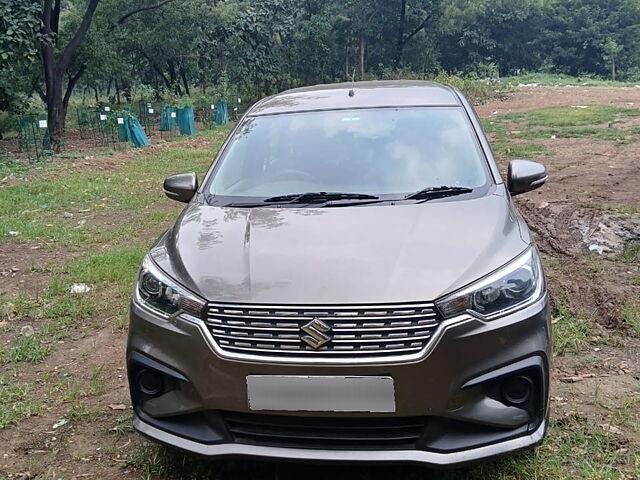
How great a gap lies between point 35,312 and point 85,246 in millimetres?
1963

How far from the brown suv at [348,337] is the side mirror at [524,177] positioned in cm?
59

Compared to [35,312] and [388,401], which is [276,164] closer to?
[388,401]

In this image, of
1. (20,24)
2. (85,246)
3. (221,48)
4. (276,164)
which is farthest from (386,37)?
(276,164)

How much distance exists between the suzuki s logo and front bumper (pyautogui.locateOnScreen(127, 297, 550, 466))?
8 cm

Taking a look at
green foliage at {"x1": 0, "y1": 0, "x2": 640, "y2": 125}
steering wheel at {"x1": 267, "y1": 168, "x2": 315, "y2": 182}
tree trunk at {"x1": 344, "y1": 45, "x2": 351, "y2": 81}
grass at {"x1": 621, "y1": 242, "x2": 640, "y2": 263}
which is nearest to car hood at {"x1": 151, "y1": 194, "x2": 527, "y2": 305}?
steering wheel at {"x1": 267, "y1": 168, "x2": 315, "y2": 182}

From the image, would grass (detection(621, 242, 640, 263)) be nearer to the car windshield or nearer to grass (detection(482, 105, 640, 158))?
the car windshield

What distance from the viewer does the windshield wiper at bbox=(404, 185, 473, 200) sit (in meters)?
3.01

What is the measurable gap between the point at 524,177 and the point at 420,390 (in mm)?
1667

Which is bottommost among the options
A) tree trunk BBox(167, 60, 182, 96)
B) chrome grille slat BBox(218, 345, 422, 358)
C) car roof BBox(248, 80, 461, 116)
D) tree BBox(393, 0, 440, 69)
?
chrome grille slat BBox(218, 345, 422, 358)

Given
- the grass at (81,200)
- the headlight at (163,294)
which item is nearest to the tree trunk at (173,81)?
the grass at (81,200)

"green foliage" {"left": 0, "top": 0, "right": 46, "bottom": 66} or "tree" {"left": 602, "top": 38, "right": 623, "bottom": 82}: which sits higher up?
"tree" {"left": 602, "top": 38, "right": 623, "bottom": 82}

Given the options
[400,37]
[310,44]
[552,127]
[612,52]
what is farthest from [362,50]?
[552,127]

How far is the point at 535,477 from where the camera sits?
2.50 metres

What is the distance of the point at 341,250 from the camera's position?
2.45m
